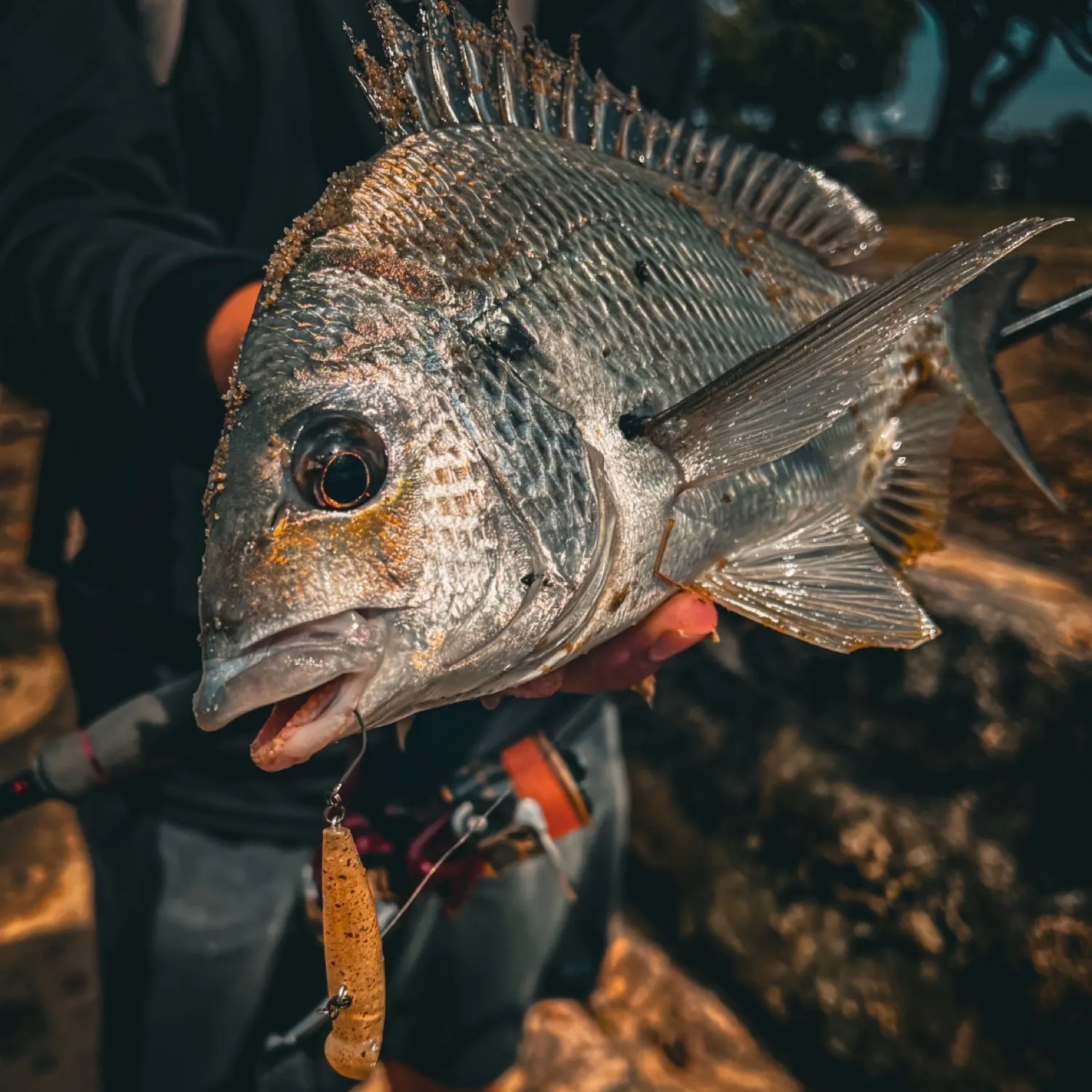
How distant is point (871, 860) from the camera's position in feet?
9.41

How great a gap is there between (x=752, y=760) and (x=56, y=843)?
302 centimetres

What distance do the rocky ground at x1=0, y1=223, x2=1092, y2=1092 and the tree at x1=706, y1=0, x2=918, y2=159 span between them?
16940 mm

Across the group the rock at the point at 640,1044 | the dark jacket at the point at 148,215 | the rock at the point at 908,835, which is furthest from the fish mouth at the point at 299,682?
the rock at the point at 640,1044

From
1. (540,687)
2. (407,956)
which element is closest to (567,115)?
(540,687)

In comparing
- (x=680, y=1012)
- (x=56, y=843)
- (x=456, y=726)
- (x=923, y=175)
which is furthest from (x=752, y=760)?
(x=923, y=175)

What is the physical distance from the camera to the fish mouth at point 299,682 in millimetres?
854

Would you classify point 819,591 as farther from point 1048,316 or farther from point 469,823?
point 469,823

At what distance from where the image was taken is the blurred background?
2.60 metres

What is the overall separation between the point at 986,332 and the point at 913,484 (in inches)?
13.4

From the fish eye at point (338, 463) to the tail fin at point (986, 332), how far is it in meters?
1.28

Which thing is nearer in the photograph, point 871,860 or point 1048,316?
point 1048,316

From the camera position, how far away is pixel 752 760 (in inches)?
125

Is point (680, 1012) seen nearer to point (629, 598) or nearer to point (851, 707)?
point (851, 707)

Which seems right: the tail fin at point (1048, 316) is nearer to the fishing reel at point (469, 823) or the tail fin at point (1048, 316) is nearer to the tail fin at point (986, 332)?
the tail fin at point (986, 332)
